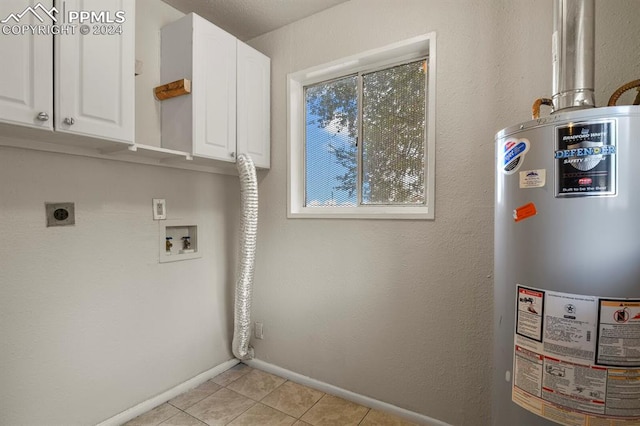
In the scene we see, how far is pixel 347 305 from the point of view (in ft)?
6.61

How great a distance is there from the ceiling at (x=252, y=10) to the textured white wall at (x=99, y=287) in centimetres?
21

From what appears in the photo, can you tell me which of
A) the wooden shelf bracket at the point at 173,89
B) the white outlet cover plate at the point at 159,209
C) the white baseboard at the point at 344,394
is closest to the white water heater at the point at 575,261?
the white baseboard at the point at 344,394

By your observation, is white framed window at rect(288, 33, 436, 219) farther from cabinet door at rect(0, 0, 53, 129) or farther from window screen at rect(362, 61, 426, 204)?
cabinet door at rect(0, 0, 53, 129)

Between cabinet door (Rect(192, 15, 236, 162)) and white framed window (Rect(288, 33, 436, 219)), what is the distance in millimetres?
464

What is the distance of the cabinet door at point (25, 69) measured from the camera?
1.11m

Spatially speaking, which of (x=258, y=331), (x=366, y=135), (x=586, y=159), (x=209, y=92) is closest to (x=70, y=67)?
(x=209, y=92)

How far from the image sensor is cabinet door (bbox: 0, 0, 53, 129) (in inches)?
43.6

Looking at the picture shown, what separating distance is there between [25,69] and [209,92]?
87 centimetres

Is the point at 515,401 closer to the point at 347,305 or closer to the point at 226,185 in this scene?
the point at 347,305

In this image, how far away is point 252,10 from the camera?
2064 millimetres

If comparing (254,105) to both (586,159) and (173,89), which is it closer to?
(173,89)

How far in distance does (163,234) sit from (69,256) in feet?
1.68

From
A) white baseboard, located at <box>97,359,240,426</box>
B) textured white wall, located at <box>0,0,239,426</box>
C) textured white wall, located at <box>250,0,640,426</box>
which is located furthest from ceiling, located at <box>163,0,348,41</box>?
white baseboard, located at <box>97,359,240,426</box>

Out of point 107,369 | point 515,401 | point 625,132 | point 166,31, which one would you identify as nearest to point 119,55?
point 166,31
